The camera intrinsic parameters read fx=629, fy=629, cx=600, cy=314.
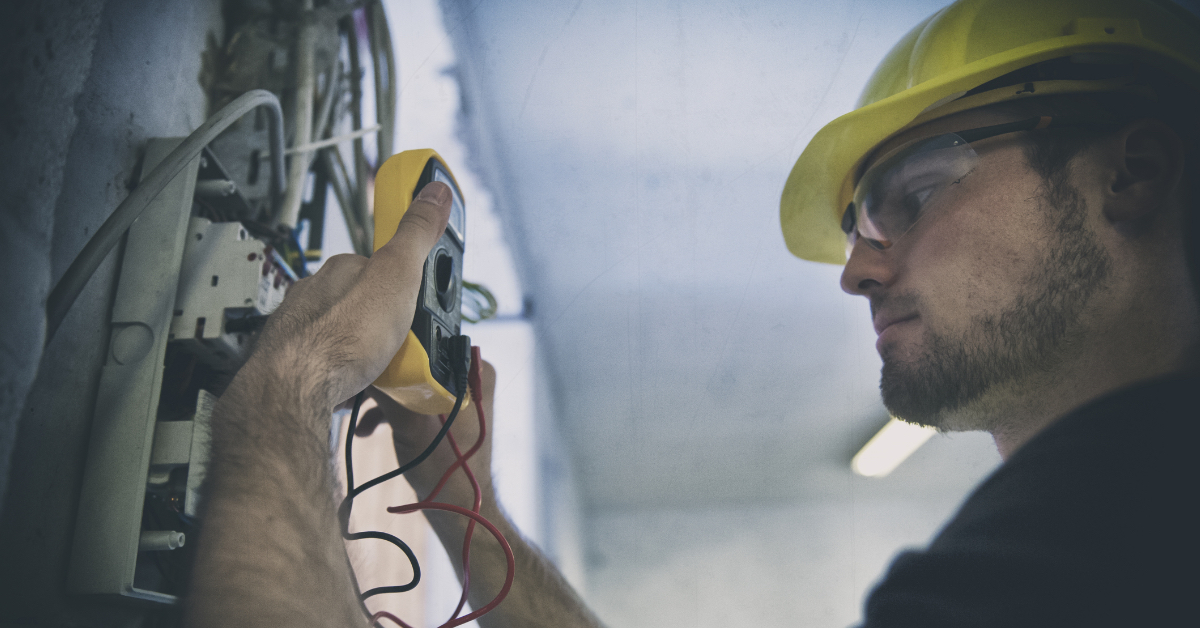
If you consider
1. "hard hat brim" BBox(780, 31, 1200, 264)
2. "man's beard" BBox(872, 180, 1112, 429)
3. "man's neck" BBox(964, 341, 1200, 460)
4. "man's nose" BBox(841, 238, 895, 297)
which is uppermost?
"hard hat brim" BBox(780, 31, 1200, 264)

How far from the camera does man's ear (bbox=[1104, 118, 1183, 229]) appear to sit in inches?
31.9

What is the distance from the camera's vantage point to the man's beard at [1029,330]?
78 cm

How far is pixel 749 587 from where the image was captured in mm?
1157

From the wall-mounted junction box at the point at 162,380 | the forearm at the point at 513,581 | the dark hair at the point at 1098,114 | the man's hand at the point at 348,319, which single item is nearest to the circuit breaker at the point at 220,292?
the wall-mounted junction box at the point at 162,380

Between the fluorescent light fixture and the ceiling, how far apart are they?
0.06ft

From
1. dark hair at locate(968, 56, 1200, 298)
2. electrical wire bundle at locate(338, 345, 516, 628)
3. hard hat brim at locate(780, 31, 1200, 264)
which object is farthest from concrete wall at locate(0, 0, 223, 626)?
dark hair at locate(968, 56, 1200, 298)

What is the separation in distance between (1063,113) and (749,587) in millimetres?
901

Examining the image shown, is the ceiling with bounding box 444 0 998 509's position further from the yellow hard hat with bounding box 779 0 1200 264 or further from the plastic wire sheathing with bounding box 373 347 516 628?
the plastic wire sheathing with bounding box 373 347 516 628

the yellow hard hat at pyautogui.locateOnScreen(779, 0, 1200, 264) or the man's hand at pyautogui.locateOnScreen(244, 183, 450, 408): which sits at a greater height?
the yellow hard hat at pyautogui.locateOnScreen(779, 0, 1200, 264)

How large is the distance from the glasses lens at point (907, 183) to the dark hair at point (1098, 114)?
0.09 metres

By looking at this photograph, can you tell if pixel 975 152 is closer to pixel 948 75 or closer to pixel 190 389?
pixel 948 75

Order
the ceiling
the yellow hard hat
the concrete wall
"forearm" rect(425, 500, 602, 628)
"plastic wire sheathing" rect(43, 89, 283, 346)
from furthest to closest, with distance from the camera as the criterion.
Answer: the ceiling < "forearm" rect(425, 500, 602, 628) < the yellow hard hat < "plastic wire sheathing" rect(43, 89, 283, 346) < the concrete wall

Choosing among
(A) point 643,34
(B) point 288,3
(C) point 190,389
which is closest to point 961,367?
(A) point 643,34

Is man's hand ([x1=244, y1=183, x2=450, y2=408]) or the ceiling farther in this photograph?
the ceiling
